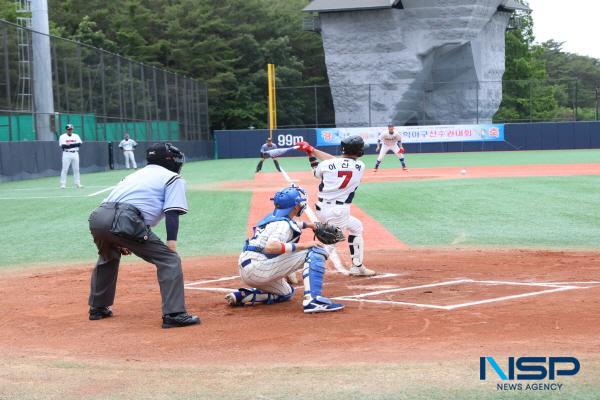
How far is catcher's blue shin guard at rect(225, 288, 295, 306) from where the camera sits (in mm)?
8305

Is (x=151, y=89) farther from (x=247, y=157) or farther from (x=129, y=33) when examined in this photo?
(x=129, y=33)

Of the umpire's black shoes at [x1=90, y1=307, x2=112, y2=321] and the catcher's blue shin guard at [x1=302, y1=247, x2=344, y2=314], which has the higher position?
the catcher's blue shin guard at [x1=302, y1=247, x2=344, y2=314]

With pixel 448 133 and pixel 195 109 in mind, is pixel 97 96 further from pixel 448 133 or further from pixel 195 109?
pixel 448 133

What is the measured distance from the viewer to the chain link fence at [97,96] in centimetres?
3266

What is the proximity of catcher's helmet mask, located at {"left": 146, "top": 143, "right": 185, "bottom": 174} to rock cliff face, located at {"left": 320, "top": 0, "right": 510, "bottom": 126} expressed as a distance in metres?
52.2

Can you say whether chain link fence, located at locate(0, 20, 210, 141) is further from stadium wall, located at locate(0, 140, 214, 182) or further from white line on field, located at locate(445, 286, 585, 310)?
white line on field, located at locate(445, 286, 585, 310)

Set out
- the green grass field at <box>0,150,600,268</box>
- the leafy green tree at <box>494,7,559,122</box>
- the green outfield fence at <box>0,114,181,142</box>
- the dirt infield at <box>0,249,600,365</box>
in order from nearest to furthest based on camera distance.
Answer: the dirt infield at <box>0,249,600,365</box> → the green grass field at <box>0,150,600,268</box> → the green outfield fence at <box>0,114,181,142</box> → the leafy green tree at <box>494,7,559,122</box>

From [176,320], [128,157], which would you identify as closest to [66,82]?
[128,157]

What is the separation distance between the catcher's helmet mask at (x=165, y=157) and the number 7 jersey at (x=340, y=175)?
8.50 ft

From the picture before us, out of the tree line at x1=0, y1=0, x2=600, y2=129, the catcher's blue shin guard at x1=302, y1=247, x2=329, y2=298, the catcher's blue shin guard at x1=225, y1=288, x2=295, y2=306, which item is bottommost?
the catcher's blue shin guard at x1=225, y1=288, x2=295, y2=306

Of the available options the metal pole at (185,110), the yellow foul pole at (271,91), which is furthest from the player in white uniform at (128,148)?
the metal pole at (185,110)

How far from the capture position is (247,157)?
194 ft

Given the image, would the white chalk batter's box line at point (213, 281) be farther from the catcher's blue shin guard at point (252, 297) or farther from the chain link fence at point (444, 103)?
the chain link fence at point (444, 103)

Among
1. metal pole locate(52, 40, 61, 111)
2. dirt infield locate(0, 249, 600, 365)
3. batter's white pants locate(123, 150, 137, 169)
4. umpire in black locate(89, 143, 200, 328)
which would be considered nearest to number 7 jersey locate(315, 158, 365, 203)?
dirt infield locate(0, 249, 600, 365)
